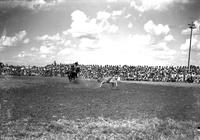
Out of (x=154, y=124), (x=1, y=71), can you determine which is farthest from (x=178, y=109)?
(x=1, y=71)

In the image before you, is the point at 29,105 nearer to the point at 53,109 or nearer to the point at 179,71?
the point at 53,109

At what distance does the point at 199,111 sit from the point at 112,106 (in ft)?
14.0

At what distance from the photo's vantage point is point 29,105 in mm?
13414

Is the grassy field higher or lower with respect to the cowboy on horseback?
lower

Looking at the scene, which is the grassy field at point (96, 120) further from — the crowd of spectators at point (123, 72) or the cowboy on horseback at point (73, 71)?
the crowd of spectators at point (123, 72)

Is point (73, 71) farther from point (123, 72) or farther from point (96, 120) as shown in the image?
point (96, 120)

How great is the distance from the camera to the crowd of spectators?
39037mm

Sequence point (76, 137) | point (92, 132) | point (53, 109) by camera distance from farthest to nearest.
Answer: point (53, 109) → point (92, 132) → point (76, 137)

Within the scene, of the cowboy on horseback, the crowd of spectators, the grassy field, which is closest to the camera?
the grassy field

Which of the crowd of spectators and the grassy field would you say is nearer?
the grassy field

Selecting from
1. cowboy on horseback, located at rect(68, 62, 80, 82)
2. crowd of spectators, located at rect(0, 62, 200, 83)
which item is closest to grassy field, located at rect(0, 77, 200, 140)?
cowboy on horseback, located at rect(68, 62, 80, 82)

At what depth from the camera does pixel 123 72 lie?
4216 centimetres

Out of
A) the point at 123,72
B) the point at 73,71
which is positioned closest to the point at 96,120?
the point at 73,71

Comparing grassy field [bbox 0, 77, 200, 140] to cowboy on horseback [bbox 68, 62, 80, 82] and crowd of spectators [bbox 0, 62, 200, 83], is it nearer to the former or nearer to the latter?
cowboy on horseback [bbox 68, 62, 80, 82]
